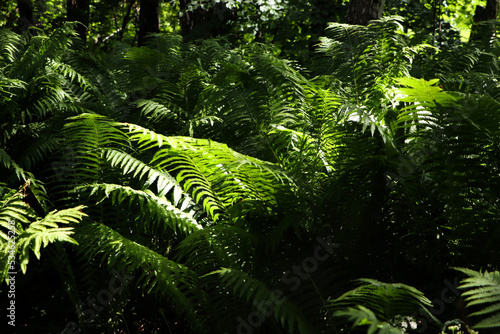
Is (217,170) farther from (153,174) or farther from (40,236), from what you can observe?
(40,236)

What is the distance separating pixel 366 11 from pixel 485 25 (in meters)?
1.03

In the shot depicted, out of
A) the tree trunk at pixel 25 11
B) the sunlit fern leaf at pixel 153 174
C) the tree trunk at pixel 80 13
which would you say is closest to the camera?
the sunlit fern leaf at pixel 153 174

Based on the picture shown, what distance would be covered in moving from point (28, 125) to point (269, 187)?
5.80ft

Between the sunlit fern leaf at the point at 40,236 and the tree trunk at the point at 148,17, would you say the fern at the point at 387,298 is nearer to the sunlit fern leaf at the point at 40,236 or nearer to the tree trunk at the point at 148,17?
the sunlit fern leaf at the point at 40,236

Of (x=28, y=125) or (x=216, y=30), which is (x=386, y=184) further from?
(x=216, y=30)

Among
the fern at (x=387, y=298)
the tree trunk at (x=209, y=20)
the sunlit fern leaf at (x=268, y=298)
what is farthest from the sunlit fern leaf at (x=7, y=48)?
the fern at (x=387, y=298)

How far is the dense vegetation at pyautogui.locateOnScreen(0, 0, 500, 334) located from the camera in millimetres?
1912

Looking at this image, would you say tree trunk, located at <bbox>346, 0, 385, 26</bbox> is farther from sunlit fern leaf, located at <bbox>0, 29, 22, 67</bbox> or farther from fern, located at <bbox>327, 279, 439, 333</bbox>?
fern, located at <bbox>327, 279, 439, 333</bbox>

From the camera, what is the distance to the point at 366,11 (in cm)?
425

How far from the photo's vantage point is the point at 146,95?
346cm

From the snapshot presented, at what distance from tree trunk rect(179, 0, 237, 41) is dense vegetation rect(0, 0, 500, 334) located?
324 cm

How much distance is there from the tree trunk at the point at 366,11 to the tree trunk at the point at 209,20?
2.23 meters

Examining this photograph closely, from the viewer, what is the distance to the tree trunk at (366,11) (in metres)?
4.23

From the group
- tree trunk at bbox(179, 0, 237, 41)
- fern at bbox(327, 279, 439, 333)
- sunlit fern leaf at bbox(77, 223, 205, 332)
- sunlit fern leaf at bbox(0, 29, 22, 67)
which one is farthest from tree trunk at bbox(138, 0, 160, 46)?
fern at bbox(327, 279, 439, 333)
